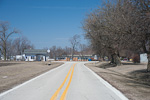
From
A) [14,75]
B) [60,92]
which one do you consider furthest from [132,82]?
[14,75]

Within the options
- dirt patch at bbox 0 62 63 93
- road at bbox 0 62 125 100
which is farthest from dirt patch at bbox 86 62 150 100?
dirt patch at bbox 0 62 63 93

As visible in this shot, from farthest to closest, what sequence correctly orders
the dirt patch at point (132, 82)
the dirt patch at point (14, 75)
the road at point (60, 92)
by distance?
the dirt patch at point (14, 75) → the dirt patch at point (132, 82) → the road at point (60, 92)

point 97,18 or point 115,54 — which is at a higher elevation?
point 97,18

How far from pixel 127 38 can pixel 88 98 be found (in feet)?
32.6

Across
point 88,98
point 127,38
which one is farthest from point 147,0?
point 88,98

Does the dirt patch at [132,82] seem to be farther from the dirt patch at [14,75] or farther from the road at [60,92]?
the dirt patch at [14,75]

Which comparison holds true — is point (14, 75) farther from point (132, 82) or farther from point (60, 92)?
point (132, 82)

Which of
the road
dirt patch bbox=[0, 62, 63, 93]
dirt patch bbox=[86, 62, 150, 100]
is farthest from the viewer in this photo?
dirt patch bbox=[0, 62, 63, 93]

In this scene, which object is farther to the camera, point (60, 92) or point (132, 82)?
point (132, 82)

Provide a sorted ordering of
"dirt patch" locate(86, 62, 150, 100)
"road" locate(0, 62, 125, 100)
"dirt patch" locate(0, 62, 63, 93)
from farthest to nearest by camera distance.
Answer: "dirt patch" locate(0, 62, 63, 93) < "dirt patch" locate(86, 62, 150, 100) < "road" locate(0, 62, 125, 100)

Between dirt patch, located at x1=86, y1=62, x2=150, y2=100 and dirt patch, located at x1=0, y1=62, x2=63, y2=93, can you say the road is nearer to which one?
dirt patch, located at x1=86, y1=62, x2=150, y2=100

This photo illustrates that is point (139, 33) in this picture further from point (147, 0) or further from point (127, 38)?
point (147, 0)

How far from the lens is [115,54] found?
32.6 meters

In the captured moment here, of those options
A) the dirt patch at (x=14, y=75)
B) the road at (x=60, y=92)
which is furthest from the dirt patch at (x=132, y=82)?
the dirt patch at (x=14, y=75)
